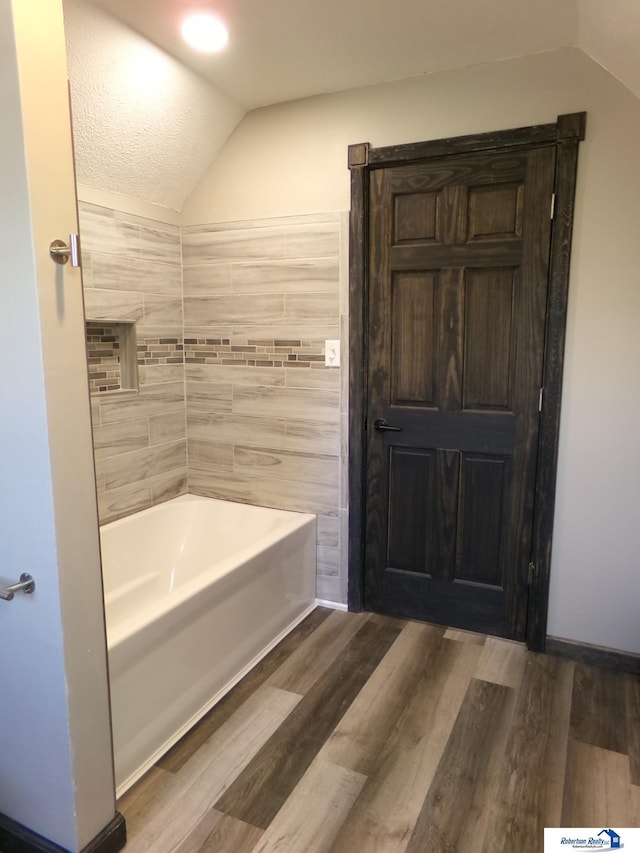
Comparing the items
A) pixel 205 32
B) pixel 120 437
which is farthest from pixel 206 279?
pixel 205 32

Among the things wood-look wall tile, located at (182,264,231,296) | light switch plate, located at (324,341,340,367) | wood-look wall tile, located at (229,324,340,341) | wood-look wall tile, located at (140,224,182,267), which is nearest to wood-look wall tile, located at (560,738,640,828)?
light switch plate, located at (324,341,340,367)

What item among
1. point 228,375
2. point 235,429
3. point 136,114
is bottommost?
point 235,429

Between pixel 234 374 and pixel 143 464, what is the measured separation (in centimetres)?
66

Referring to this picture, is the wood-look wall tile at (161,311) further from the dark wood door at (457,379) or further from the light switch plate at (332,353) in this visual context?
the dark wood door at (457,379)

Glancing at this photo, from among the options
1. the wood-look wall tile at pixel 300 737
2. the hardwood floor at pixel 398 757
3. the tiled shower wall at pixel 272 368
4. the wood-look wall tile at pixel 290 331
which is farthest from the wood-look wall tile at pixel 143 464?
the wood-look wall tile at pixel 300 737

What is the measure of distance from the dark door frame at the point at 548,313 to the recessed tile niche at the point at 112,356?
1095 mm

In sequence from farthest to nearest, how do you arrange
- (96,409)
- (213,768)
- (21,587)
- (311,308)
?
(311,308), (96,409), (213,768), (21,587)

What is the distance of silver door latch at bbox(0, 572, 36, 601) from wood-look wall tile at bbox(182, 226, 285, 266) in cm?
191

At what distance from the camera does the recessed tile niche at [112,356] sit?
108 inches

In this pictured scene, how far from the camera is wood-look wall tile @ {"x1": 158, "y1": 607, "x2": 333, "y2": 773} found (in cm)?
192

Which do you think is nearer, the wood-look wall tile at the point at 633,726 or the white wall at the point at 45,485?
the white wall at the point at 45,485

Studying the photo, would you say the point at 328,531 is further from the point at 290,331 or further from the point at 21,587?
the point at 21,587

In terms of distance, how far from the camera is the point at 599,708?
7.07 ft

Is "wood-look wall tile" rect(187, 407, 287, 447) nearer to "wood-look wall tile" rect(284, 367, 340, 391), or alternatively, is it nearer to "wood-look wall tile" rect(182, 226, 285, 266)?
"wood-look wall tile" rect(284, 367, 340, 391)
